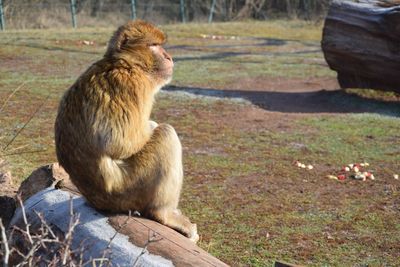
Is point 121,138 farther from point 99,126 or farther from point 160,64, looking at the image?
point 160,64

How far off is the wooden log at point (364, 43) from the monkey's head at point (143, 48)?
21.7 ft

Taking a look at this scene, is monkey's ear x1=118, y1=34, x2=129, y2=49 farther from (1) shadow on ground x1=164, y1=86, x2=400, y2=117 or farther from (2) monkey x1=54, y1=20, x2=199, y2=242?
(1) shadow on ground x1=164, y1=86, x2=400, y2=117

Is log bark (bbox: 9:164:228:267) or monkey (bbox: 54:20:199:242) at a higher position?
monkey (bbox: 54:20:199:242)

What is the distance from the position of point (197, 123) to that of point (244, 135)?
34.9 inches

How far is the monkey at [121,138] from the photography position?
415cm

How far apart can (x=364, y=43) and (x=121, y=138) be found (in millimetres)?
7446

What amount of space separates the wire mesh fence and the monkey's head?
20304 mm

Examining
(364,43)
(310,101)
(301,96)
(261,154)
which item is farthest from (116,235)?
(301,96)

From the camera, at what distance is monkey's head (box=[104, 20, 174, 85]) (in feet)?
14.8

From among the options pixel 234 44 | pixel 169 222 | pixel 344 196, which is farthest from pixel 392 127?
pixel 234 44

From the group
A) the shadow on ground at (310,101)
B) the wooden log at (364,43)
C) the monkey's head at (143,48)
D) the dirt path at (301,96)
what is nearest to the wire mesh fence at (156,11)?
the dirt path at (301,96)

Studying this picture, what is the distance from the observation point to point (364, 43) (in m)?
10.8

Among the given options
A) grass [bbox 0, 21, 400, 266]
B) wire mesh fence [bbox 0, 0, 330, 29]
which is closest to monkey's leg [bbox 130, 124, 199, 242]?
grass [bbox 0, 21, 400, 266]

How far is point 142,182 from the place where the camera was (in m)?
4.28
